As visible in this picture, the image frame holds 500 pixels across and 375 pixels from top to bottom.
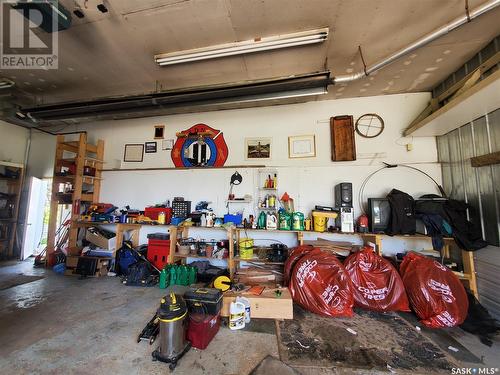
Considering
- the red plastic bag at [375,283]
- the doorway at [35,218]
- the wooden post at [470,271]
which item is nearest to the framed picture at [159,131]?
the doorway at [35,218]

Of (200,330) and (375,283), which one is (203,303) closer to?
(200,330)

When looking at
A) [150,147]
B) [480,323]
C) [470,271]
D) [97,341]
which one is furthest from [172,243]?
[470,271]

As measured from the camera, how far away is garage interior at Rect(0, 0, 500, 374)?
6.44 ft

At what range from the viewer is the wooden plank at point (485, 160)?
7.70 ft

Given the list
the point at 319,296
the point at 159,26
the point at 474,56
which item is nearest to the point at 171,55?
the point at 159,26

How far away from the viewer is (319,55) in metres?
2.73

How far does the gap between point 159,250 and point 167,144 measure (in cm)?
211

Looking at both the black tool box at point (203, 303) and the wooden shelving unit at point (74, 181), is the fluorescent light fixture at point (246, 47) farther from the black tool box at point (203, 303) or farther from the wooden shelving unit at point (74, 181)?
the wooden shelving unit at point (74, 181)

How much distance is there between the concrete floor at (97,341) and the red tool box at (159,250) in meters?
0.71

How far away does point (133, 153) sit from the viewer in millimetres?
4488

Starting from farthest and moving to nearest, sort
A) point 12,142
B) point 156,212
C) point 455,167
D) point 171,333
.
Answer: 1. point 12,142
2. point 156,212
3. point 455,167
4. point 171,333

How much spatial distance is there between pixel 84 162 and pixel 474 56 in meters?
6.52

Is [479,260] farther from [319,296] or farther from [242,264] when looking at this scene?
[242,264]

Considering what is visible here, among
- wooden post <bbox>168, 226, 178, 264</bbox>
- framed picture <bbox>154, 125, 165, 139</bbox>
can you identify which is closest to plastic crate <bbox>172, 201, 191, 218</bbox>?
wooden post <bbox>168, 226, 178, 264</bbox>
